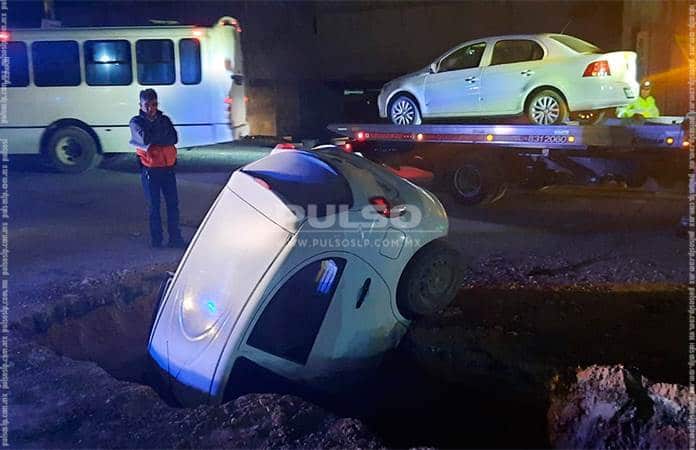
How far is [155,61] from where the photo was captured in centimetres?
1402

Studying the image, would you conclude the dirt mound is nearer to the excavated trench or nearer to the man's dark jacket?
the excavated trench

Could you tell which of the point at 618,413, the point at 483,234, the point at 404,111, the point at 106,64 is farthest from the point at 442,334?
→ the point at 106,64

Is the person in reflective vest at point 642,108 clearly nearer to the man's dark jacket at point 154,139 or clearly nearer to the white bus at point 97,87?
the man's dark jacket at point 154,139

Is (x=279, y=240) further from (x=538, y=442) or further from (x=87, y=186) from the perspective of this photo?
(x=87, y=186)

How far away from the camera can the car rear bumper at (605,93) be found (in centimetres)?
905

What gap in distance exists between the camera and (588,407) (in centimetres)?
416

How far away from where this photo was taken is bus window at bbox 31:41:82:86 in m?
14.0

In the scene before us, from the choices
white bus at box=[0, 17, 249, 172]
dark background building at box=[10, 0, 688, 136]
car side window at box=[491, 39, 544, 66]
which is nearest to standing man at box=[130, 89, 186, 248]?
car side window at box=[491, 39, 544, 66]

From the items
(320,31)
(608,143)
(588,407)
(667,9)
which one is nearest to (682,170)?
(608,143)

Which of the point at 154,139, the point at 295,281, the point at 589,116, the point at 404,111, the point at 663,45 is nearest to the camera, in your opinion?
the point at 295,281

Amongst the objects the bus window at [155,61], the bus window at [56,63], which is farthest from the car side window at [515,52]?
the bus window at [56,63]

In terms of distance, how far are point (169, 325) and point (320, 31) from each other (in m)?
17.3

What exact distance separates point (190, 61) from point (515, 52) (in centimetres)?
673

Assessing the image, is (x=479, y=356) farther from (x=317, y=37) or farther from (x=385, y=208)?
(x=317, y=37)
